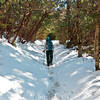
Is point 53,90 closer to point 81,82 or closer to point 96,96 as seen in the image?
point 81,82

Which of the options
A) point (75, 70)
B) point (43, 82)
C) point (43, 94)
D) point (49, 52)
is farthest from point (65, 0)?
point (43, 94)

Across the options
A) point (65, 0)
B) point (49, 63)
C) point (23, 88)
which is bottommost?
point (49, 63)

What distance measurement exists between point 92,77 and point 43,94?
175 centimetres

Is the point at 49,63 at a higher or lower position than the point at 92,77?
lower

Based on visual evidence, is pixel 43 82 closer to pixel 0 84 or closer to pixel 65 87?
pixel 65 87

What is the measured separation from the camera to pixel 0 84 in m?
4.24

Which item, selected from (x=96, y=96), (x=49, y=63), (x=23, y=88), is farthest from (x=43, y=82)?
(x=49, y=63)

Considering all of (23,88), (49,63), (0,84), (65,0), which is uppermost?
(65,0)

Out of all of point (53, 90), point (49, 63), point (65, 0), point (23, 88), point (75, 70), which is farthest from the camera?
point (65, 0)

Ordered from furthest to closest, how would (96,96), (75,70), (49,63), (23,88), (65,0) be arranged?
1. (65,0)
2. (49,63)
3. (75,70)
4. (23,88)
5. (96,96)

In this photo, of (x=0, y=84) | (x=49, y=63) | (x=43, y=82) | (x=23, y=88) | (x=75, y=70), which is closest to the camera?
(x=0, y=84)

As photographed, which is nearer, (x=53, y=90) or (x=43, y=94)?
(x=43, y=94)

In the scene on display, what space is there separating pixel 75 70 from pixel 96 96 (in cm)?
284

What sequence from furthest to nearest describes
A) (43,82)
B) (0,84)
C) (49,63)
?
(49,63), (43,82), (0,84)
